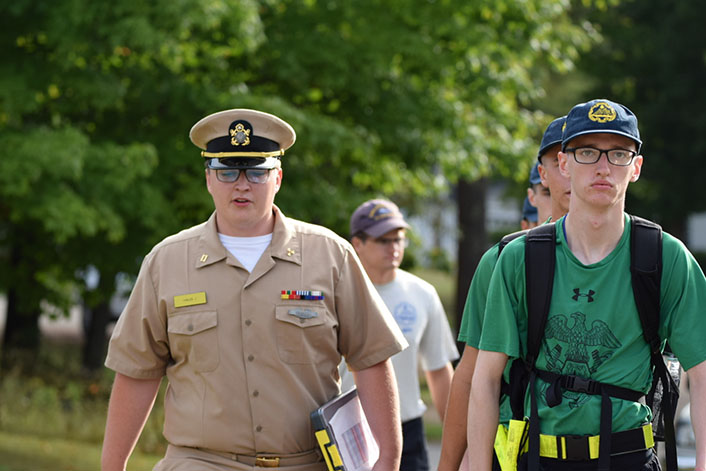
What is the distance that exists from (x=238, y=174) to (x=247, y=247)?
0.95 feet

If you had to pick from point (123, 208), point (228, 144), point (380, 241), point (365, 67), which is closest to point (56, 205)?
point (123, 208)

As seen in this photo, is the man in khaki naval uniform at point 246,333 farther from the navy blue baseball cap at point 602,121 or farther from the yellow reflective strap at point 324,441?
the navy blue baseball cap at point 602,121

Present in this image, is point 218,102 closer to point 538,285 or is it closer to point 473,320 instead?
point 473,320

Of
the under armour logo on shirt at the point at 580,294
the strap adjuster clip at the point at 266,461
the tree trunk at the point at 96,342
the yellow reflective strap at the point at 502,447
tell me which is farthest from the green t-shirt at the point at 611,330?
the tree trunk at the point at 96,342

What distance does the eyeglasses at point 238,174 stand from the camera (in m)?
4.22

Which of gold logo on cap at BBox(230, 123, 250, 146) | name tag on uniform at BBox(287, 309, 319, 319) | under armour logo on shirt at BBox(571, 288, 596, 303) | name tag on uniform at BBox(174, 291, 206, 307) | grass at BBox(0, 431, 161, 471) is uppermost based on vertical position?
gold logo on cap at BBox(230, 123, 250, 146)

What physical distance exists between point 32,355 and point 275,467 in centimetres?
1454

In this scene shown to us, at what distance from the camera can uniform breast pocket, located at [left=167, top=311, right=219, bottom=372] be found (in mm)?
4117

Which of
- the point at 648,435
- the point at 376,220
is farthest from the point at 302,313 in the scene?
the point at 376,220

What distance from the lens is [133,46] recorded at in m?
11.3

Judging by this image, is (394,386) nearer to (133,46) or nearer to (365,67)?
(133,46)

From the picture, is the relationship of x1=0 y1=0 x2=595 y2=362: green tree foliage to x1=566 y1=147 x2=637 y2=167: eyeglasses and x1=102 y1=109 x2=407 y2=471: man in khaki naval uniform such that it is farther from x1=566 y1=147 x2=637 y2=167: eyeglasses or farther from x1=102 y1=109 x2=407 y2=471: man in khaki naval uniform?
x1=566 y1=147 x2=637 y2=167: eyeglasses

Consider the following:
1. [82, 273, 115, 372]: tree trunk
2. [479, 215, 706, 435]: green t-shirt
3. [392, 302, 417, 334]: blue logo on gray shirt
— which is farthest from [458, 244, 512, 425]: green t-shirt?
[82, 273, 115, 372]: tree trunk

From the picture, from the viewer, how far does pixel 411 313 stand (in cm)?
641
